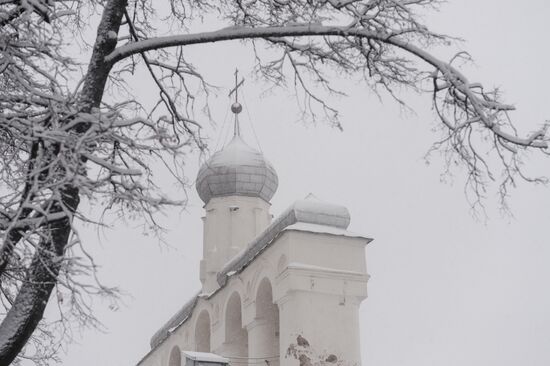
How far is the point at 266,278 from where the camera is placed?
20.4m

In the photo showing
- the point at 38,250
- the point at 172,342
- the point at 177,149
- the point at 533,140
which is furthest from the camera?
the point at 172,342

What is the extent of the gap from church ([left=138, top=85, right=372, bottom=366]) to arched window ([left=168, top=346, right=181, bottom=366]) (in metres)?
0.02

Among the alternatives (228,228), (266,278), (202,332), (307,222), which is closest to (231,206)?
(228,228)

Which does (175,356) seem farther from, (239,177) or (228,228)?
(239,177)

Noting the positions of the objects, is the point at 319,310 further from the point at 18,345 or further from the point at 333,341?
the point at 18,345

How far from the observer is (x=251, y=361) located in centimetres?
2017

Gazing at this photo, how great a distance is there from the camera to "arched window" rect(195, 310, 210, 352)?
77.2 ft

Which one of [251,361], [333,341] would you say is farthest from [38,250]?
[251,361]

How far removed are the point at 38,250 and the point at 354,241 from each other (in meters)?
14.7

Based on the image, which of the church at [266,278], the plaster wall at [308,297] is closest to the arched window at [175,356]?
the church at [266,278]

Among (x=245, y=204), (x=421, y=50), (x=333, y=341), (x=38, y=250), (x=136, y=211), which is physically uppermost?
(x=245, y=204)

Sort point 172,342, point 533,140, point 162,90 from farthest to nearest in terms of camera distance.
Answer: point 172,342 → point 162,90 → point 533,140

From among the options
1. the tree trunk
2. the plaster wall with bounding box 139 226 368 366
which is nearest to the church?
the plaster wall with bounding box 139 226 368 366

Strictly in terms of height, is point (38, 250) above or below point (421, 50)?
below
